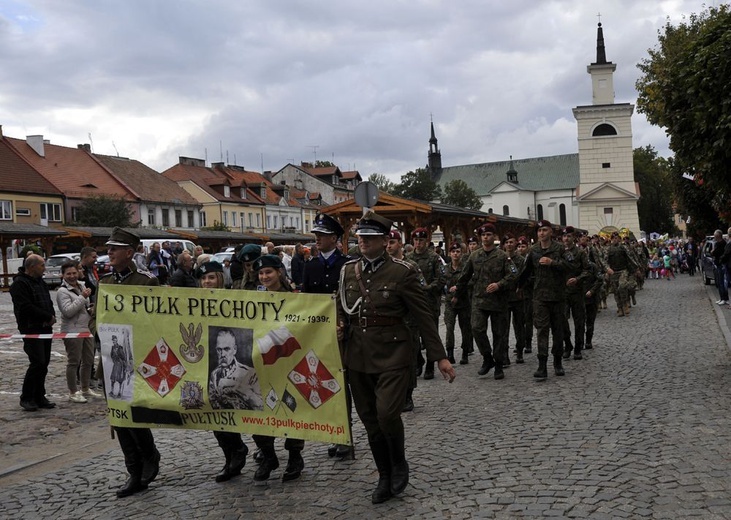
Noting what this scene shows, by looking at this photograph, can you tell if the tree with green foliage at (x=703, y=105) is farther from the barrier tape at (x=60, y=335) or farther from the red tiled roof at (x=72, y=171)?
the red tiled roof at (x=72, y=171)

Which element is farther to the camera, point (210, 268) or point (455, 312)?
point (455, 312)

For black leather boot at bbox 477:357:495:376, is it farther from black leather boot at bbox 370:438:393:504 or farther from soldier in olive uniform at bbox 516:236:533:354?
black leather boot at bbox 370:438:393:504

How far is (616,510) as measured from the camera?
16.8 feet

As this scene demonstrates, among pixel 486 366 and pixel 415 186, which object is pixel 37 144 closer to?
pixel 415 186

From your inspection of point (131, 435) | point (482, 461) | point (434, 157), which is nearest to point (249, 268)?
point (131, 435)

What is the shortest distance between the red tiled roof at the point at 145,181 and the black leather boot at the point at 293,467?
60.4m

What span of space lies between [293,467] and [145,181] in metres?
64.4

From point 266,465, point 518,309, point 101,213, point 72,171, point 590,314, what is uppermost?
point 72,171

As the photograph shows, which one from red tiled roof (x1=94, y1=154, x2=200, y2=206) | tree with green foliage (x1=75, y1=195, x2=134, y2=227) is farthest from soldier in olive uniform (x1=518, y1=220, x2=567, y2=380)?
red tiled roof (x1=94, y1=154, x2=200, y2=206)

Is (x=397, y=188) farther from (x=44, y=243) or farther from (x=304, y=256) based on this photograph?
(x=304, y=256)

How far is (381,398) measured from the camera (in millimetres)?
5594

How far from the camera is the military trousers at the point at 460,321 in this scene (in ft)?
38.9

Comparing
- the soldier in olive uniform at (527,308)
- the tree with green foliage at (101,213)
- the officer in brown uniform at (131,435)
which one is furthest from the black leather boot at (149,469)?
the tree with green foliage at (101,213)

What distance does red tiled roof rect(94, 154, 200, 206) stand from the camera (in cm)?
6531
